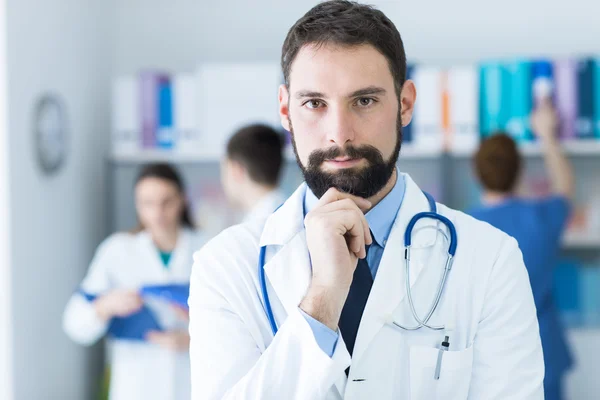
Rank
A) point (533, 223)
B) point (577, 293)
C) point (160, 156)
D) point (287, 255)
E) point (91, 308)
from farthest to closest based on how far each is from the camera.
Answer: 1. point (160, 156)
2. point (577, 293)
3. point (91, 308)
4. point (533, 223)
5. point (287, 255)

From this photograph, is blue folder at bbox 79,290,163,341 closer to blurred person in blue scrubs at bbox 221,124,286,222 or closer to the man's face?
blurred person in blue scrubs at bbox 221,124,286,222

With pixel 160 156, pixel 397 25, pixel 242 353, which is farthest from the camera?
pixel 397 25

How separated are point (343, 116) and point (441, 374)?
1.45ft

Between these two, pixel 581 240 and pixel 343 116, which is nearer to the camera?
pixel 343 116

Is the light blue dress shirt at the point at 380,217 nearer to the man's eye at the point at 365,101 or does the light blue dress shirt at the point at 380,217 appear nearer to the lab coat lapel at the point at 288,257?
the lab coat lapel at the point at 288,257

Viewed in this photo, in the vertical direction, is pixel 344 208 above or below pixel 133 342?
above

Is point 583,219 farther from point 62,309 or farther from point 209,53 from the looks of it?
point 62,309

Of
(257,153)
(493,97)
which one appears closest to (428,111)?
(493,97)

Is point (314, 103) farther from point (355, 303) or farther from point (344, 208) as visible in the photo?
point (355, 303)

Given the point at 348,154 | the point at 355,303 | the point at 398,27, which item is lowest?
the point at 355,303

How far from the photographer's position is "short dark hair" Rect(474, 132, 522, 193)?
2.46 m

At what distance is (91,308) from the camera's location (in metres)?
2.49

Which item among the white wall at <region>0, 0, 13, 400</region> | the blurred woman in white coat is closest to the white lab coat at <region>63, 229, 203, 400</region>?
the blurred woman in white coat

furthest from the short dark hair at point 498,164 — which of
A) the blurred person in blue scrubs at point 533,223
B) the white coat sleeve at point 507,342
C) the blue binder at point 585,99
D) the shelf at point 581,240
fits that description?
the white coat sleeve at point 507,342
